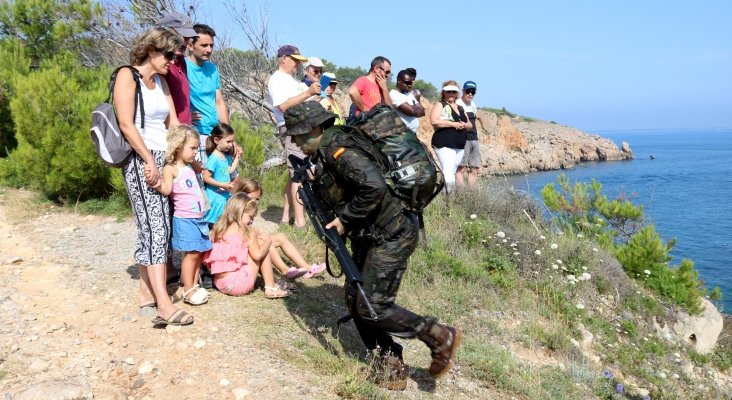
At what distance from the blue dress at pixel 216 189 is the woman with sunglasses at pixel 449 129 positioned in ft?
11.5

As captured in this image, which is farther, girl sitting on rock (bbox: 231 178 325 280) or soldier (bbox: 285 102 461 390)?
A: girl sitting on rock (bbox: 231 178 325 280)

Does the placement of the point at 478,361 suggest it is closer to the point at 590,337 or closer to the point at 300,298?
the point at 300,298

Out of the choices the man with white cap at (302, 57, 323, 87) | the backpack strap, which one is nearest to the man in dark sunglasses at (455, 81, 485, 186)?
the man with white cap at (302, 57, 323, 87)

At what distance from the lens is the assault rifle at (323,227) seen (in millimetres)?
3623

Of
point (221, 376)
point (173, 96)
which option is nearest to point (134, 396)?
point (221, 376)

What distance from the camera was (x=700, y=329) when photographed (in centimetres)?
881

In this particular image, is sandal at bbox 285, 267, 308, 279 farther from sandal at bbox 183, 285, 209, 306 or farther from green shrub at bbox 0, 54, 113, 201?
green shrub at bbox 0, 54, 113, 201

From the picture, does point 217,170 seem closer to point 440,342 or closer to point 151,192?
point 151,192

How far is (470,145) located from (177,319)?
584 centimetres

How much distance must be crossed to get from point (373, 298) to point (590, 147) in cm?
5245

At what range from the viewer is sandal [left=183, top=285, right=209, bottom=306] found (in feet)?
14.9

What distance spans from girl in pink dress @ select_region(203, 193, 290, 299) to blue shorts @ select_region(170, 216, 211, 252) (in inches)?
12.6

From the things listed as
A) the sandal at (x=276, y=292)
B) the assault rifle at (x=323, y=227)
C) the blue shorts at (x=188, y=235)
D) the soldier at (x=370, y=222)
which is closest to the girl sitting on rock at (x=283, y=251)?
the sandal at (x=276, y=292)

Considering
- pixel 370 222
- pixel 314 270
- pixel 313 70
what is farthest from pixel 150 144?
pixel 313 70
